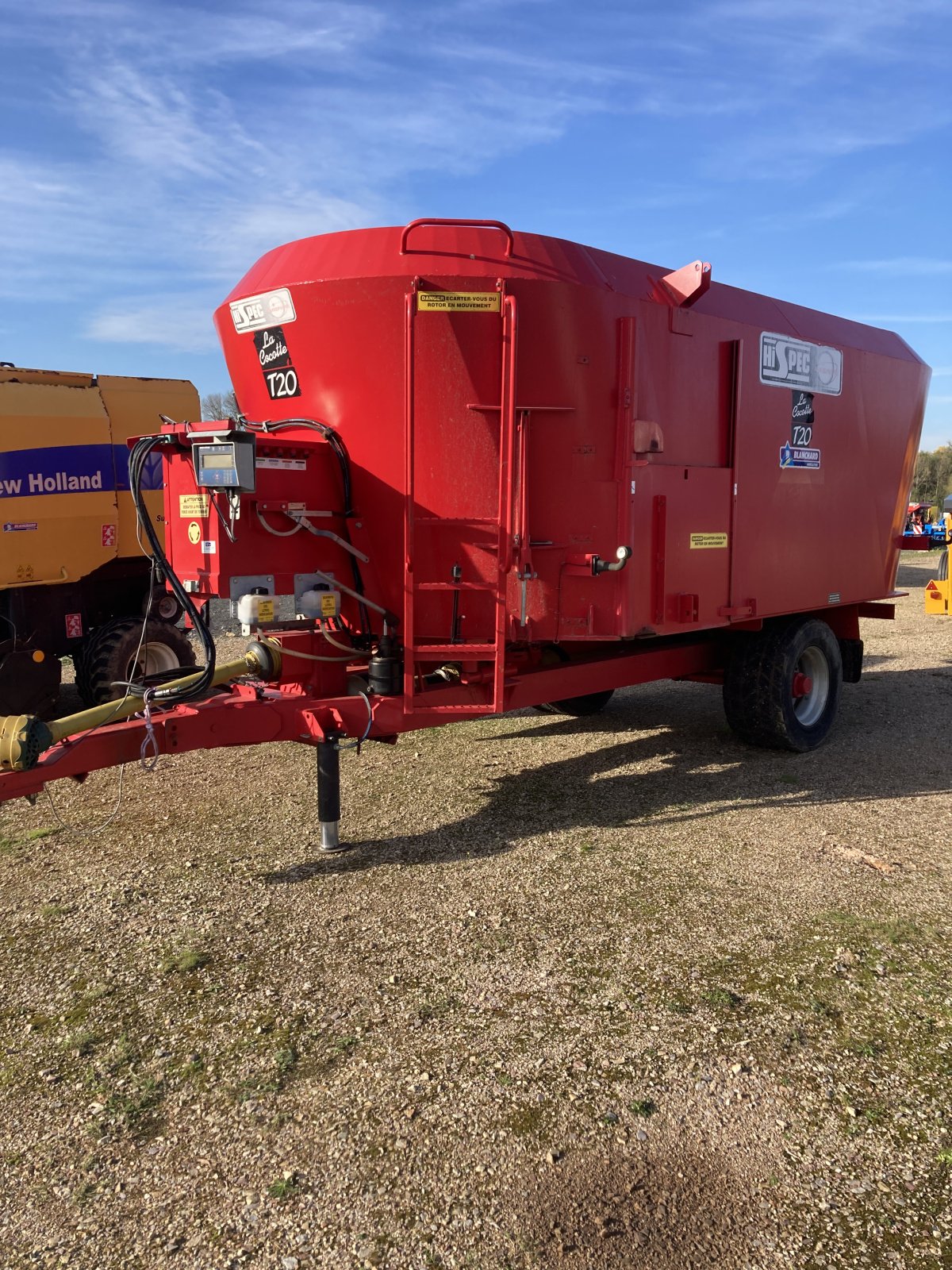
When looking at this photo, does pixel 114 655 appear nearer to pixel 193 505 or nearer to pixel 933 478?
pixel 193 505

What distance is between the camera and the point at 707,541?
5.80 metres

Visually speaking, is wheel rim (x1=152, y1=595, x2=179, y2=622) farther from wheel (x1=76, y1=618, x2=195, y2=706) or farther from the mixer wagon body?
the mixer wagon body

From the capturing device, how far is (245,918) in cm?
416

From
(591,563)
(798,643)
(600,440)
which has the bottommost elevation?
(798,643)

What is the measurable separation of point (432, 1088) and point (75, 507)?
18.5 feet

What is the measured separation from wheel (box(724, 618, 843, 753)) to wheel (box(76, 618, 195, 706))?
4068 mm

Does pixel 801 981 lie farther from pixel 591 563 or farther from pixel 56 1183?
pixel 56 1183

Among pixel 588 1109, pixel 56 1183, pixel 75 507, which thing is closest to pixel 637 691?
pixel 75 507

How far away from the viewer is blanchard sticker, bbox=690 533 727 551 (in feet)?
18.7

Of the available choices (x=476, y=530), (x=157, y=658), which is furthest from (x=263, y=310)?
(x=157, y=658)

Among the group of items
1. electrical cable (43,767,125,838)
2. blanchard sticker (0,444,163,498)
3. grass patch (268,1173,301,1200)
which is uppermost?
blanchard sticker (0,444,163,498)

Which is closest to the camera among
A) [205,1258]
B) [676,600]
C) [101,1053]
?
[205,1258]

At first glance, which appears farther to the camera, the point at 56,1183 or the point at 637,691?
the point at 637,691

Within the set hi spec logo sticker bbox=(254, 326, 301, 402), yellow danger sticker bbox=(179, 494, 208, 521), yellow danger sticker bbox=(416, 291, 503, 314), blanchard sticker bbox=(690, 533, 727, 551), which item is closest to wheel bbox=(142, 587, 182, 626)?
hi spec logo sticker bbox=(254, 326, 301, 402)
